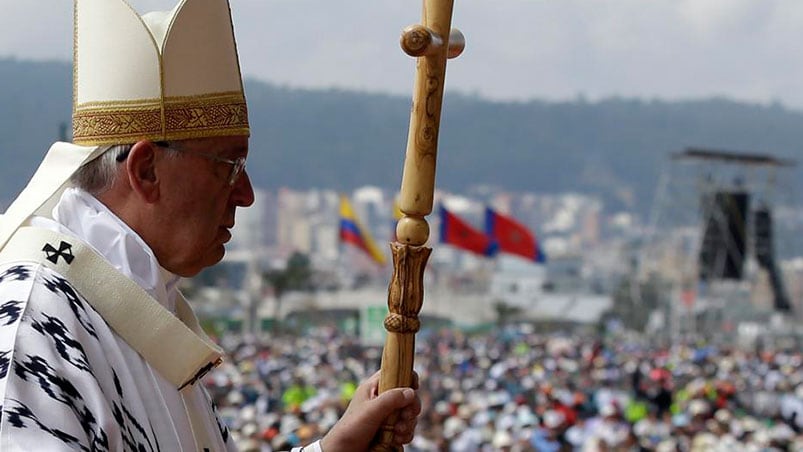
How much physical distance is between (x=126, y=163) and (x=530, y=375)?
21.1m

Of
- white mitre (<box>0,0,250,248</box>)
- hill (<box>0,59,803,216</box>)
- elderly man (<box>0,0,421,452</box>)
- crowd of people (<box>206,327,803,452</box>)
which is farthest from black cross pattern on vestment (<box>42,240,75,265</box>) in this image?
hill (<box>0,59,803,216</box>)

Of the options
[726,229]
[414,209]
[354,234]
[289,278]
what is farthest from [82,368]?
[289,278]

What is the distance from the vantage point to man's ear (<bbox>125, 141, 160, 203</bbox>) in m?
2.04

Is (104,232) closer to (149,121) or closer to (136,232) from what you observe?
(136,232)

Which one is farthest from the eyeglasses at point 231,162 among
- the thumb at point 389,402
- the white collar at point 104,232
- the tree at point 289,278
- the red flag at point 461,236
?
the tree at point 289,278

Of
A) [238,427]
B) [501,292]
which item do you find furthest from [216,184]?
[501,292]

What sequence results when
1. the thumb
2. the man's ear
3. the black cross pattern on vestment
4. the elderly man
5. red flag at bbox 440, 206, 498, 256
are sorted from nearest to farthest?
1. the elderly man
2. the black cross pattern on vestment
3. the man's ear
4. the thumb
5. red flag at bbox 440, 206, 498, 256

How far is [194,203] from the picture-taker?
6.82ft

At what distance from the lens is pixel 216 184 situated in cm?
211

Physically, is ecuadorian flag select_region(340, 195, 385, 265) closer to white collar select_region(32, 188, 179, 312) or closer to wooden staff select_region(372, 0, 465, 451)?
wooden staff select_region(372, 0, 465, 451)

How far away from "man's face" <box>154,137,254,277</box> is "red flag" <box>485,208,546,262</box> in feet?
93.2

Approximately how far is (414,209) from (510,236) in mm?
29057

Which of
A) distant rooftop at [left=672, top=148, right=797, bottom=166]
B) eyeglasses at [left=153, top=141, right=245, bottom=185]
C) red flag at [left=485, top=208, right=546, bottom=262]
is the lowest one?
red flag at [left=485, top=208, right=546, bottom=262]

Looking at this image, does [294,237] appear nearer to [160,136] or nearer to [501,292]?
[501,292]
